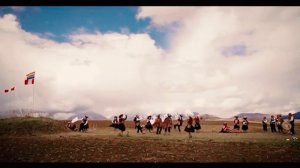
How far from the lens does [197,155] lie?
19.6 meters

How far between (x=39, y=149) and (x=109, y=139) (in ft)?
18.6

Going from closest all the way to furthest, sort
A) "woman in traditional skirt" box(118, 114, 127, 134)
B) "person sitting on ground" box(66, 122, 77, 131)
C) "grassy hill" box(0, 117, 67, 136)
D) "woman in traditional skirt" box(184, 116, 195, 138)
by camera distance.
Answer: "woman in traditional skirt" box(184, 116, 195, 138)
"grassy hill" box(0, 117, 67, 136)
"woman in traditional skirt" box(118, 114, 127, 134)
"person sitting on ground" box(66, 122, 77, 131)

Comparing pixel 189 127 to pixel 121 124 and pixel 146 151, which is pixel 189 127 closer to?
pixel 121 124

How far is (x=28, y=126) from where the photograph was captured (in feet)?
109

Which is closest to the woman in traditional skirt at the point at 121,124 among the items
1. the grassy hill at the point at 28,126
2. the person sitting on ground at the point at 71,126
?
the grassy hill at the point at 28,126

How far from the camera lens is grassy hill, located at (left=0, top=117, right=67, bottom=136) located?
3134 centimetres

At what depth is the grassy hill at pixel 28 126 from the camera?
31.3m

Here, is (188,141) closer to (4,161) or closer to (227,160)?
(227,160)

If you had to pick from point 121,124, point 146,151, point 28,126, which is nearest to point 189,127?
point 121,124

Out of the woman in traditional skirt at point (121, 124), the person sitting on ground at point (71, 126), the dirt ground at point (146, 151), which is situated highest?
the woman in traditional skirt at point (121, 124)

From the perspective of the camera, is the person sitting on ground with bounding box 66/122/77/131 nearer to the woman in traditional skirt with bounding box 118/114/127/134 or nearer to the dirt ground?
the woman in traditional skirt with bounding box 118/114/127/134

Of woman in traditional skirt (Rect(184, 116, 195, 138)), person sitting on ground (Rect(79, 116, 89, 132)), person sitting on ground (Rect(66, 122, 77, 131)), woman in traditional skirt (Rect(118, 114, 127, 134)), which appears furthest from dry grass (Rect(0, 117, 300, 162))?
person sitting on ground (Rect(66, 122, 77, 131))

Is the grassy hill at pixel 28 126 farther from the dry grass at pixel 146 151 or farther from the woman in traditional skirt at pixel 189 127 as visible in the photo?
the woman in traditional skirt at pixel 189 127
